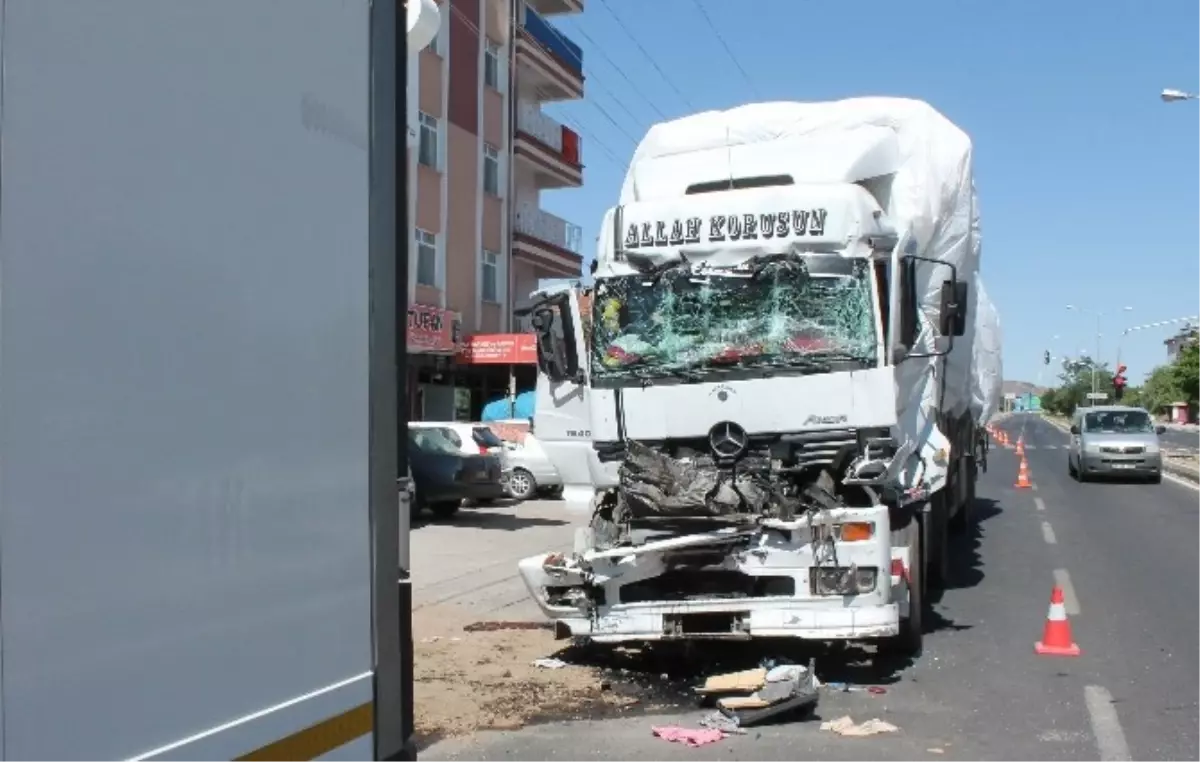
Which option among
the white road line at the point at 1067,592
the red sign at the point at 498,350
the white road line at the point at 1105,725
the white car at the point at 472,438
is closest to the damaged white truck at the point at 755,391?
the white road line at the point at 1105,725

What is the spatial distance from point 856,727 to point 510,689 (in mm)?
2296

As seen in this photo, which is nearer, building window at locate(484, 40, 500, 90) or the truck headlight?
the truck headlight

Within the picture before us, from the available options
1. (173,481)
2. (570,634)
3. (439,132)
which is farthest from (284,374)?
(439,132)

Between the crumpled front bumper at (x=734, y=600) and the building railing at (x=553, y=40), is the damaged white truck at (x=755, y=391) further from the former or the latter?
the building railing at (x=553, y=40)

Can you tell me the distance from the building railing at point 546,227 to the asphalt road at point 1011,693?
72.4ft

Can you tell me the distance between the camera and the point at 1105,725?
22.2 ft

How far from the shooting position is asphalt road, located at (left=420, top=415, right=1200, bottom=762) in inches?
248

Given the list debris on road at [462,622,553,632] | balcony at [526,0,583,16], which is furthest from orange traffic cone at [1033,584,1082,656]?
balcony at [526,0,583,16]

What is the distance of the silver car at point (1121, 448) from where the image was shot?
26047 millimetres

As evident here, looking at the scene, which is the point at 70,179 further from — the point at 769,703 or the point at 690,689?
the point at 690,689

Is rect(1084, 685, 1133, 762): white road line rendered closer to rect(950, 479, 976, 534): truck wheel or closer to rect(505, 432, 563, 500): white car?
rect(950, 479, 976, 534): truck wheel

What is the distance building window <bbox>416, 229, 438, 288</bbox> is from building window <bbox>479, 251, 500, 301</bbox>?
8.65 feet

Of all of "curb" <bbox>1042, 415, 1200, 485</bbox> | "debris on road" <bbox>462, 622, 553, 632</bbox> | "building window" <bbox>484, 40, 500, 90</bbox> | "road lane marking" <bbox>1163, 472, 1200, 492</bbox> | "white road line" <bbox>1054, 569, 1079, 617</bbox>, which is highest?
"building window" <bbox>484, 40, 500, 90</bbox>

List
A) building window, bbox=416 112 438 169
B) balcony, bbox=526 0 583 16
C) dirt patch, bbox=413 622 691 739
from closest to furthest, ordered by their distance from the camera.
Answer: dirt patch, bbox=413 622 691 739 < building window, bbox=416 112 438 169 < balcony, bbox=526 0 583 16
